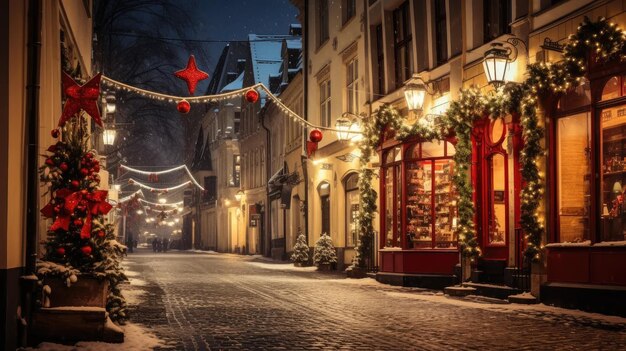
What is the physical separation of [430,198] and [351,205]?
774cm

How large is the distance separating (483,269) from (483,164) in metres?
2.29

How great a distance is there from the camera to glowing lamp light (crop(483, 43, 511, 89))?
53.3 ft

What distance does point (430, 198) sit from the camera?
2102 cm

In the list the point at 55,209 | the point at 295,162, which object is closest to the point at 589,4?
the point at 55,209

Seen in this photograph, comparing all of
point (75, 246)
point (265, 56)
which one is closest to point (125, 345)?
point (75, 246)

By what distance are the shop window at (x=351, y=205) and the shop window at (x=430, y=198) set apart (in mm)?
6294

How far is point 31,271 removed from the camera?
359 inches

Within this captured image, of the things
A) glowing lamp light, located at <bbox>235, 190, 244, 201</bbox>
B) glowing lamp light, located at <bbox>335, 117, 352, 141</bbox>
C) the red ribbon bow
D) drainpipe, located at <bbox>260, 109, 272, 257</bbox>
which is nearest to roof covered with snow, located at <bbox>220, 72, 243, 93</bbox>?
glowing lamp light, located at <bbox>235, 190, 244, 201</bbox>

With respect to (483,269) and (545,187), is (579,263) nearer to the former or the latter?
(545,187)

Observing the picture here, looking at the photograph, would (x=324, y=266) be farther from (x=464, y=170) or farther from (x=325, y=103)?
(x=464, y=170)

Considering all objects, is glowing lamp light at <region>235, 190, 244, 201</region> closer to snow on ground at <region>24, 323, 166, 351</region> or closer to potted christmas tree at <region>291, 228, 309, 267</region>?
potted christmas tree at <region>291, 228, 309, 267</region>

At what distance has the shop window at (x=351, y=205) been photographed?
28.0 m

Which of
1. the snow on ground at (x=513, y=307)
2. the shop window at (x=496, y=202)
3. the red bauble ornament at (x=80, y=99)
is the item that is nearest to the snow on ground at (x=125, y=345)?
the red bauble ornament at (x=80, y=99)

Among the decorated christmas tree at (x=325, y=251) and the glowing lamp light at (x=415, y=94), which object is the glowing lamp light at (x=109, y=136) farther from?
the glowing lamp light at (x=415, y=94)
